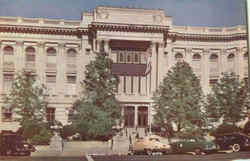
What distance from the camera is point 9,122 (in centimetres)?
890


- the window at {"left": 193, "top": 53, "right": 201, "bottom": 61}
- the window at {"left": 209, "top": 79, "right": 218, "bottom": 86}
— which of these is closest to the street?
the window at {"left": 209, "top": 79, "right": 218, "bottom": 86}

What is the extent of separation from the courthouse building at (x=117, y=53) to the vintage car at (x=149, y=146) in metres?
0.47

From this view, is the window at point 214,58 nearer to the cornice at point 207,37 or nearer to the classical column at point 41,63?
the cornice at point 207,37

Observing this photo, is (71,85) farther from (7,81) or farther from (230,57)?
(230,57)

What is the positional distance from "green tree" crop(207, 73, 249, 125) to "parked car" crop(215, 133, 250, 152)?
326 mm

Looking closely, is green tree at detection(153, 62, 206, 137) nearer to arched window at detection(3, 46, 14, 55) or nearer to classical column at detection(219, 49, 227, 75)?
classical column at detection(219, 49, 227, 75)

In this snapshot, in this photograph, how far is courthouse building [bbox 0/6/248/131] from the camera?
9.15m

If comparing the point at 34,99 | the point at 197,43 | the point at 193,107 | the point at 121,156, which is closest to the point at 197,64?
the point at 197,43

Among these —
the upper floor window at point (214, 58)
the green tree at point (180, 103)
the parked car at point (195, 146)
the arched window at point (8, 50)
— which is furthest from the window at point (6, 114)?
the upper floor window at point (214, 58)

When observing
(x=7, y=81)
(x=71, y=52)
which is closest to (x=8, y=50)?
(x=7, y=81)

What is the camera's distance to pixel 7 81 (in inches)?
348

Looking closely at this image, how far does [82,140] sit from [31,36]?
2732 mm

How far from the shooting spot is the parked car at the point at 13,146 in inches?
332

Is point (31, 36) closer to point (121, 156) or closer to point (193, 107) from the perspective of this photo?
point (121, 156)
